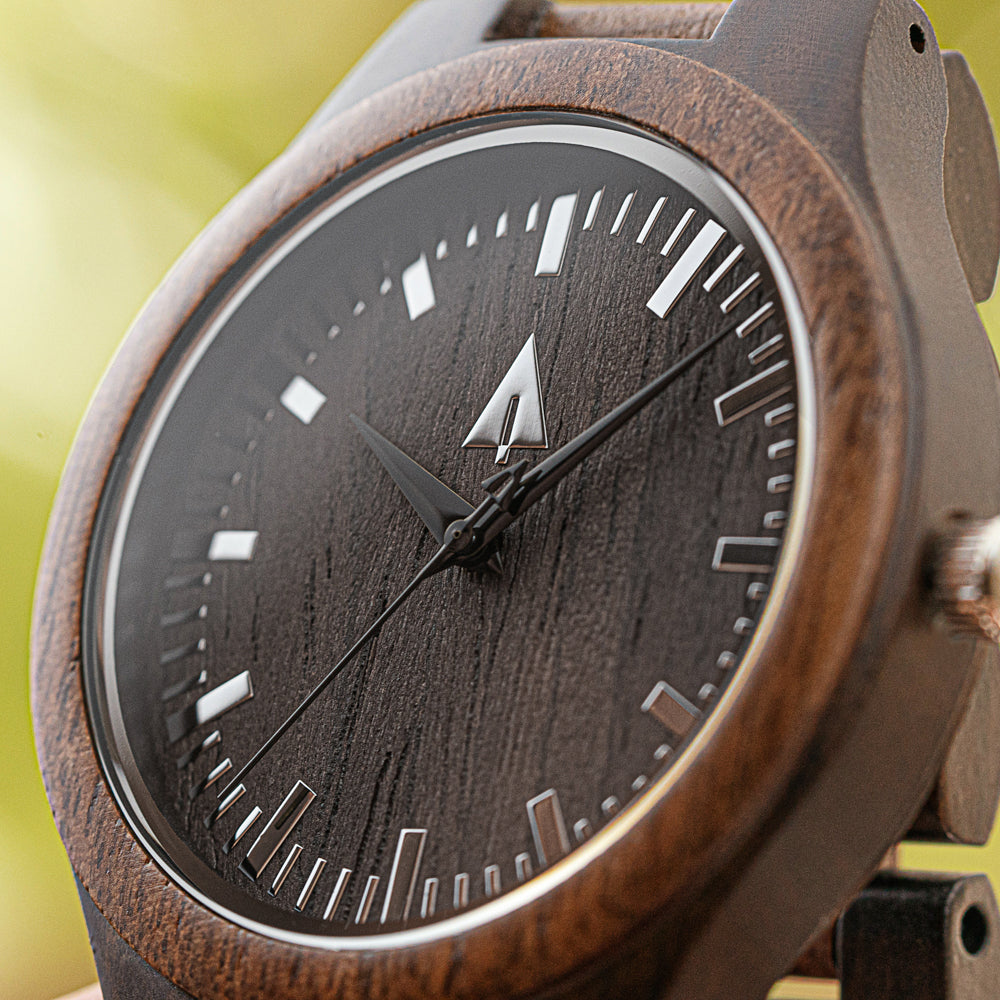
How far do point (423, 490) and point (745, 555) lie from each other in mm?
163

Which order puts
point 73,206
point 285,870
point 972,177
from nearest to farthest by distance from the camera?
point 285,870
point 972,177
point 73,206

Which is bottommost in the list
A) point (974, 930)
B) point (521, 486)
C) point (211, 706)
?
point (974, 930)

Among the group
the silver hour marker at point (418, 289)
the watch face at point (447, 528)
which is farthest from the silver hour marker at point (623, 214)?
the silver hour marker at point (418, 289)

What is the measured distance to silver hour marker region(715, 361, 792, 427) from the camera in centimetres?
39

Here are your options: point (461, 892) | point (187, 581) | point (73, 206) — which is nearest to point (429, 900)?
point (461, 892)

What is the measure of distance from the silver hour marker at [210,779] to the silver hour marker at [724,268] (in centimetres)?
32

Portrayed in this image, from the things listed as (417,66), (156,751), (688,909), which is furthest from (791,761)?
(417,66)

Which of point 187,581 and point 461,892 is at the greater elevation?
point 187,581

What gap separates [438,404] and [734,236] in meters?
0.16

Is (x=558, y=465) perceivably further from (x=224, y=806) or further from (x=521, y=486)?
(x=224, y=806)

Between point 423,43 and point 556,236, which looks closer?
point 556,236

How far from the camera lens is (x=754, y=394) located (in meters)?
0.40

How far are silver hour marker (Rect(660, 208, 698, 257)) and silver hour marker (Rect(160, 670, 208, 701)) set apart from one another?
12.1 inches

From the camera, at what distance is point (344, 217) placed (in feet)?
1.84
